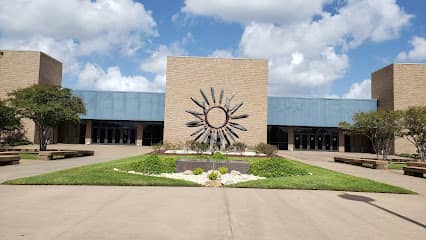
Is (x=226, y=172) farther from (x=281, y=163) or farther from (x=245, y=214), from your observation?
(x=245, y=214)

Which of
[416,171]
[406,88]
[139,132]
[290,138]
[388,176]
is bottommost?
[388,176]

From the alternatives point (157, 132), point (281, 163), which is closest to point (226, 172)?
point (281, 163)

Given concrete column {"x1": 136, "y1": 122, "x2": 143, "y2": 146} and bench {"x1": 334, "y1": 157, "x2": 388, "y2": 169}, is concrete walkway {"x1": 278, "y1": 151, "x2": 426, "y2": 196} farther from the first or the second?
concrete column {"x1": 136, "y1": 122, "x2": 143, "y2": 146}

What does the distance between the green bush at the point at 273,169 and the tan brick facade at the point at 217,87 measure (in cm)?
2052

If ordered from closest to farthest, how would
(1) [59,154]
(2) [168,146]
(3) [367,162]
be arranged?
(1) [59,154]
(3) [367,162]
(2) [168,146]

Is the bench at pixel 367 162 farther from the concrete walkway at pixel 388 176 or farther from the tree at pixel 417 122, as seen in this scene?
the tree at pixel 417 122

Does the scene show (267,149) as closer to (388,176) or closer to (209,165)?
(388,176)

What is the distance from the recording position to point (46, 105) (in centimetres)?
2345

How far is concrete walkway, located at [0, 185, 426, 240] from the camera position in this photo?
5.46 meters

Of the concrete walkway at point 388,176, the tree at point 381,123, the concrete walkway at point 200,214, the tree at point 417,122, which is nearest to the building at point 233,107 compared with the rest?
the tree at point 381,123

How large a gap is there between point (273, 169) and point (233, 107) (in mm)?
19373

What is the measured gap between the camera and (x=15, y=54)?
37.4 m

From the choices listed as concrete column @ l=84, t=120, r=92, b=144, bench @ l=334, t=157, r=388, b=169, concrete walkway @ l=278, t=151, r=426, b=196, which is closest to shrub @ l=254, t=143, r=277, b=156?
bench @ l=334, t=157, r=388, b=169

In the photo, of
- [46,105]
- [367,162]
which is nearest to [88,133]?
[46,105]
